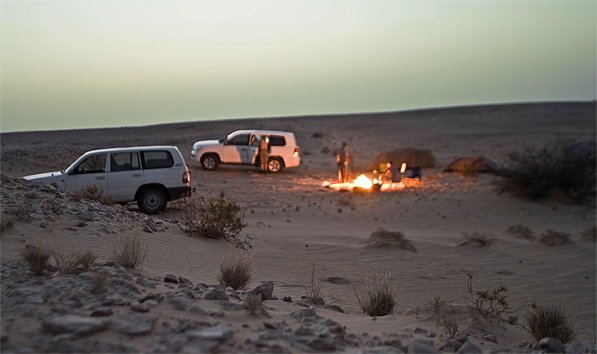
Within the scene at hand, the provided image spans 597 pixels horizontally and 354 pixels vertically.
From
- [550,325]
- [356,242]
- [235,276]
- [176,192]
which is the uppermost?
[176,192]

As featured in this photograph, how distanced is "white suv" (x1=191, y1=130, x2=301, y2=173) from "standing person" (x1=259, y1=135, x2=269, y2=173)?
296 millimetres

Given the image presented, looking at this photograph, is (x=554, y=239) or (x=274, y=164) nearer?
(x=554, y=239)

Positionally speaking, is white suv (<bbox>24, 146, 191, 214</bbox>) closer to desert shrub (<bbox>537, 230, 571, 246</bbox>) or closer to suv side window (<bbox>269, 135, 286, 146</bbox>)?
desert shrub (<bbox>537, 230, 571, 246</bbox>)

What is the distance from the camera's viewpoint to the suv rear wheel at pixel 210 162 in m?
24.0

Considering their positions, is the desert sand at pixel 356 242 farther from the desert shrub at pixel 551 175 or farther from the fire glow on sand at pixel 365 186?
the desert shrub at pixel 551 175

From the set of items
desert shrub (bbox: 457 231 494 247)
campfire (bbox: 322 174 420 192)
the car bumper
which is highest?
the car bumper

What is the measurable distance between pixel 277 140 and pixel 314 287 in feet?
58.6

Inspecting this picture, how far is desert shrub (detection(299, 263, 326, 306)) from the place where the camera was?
6.34 m

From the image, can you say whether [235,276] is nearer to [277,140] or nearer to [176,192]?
[176,192]

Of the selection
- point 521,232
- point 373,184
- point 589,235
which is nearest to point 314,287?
point 521,232

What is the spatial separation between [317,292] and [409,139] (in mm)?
42419

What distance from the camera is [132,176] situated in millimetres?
12734

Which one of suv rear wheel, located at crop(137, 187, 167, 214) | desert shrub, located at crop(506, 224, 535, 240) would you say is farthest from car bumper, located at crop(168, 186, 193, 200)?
desert shrub, located at crop(506, 224, 535, 240)

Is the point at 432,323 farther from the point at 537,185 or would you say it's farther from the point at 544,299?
the point at 537,185
